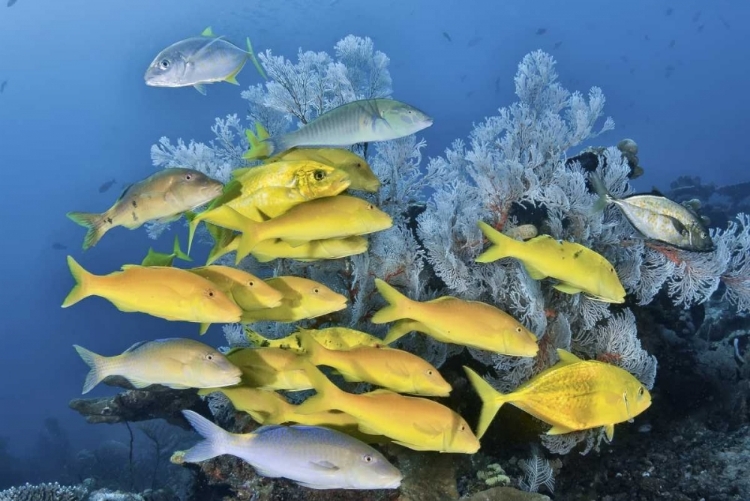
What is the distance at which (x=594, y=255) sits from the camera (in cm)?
325

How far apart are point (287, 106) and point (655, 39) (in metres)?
136

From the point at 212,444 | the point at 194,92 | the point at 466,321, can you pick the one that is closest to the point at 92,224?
the point at 212,444

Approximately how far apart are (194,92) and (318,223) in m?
89.2

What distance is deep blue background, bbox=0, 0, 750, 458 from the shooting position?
60656 mm

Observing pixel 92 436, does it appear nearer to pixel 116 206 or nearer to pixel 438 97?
pixel 116 206

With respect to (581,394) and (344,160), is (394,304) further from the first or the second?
(581,394)

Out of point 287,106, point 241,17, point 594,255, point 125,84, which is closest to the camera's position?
point 594,255

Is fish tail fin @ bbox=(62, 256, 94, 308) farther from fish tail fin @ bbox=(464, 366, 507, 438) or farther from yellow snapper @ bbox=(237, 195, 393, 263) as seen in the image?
fish tail fin @ bbox=(464, 366, 507, 438)

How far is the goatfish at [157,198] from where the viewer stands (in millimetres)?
2971

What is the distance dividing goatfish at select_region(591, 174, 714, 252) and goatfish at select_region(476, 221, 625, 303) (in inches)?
28.8

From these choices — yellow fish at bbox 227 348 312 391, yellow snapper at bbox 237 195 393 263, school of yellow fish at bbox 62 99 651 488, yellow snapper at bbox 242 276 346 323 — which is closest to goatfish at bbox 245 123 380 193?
school of yellow fish at bbox 62 99 651 488

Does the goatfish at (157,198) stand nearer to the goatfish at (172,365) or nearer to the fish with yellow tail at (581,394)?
the goatfish at (172,365)

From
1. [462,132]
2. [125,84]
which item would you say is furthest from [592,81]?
[125,84]

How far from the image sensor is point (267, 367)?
10.1 feet
